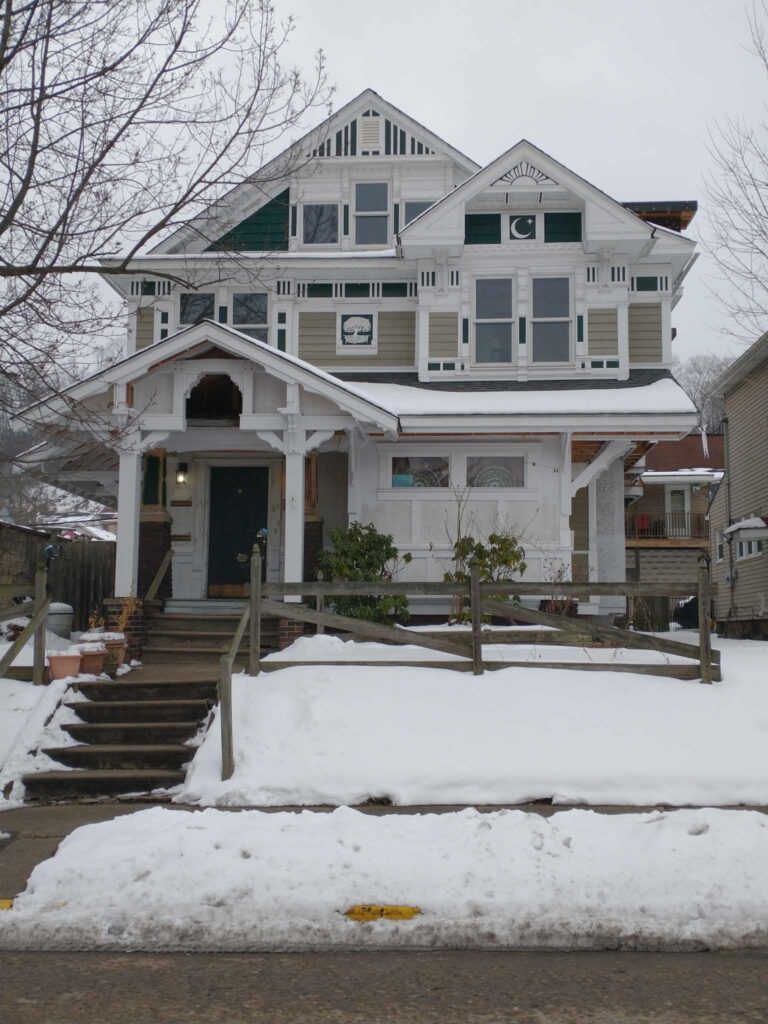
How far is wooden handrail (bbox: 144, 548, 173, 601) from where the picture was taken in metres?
14.7

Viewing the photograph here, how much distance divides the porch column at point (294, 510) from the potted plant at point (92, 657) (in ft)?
10.1

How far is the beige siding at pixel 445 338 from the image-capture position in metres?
16.3

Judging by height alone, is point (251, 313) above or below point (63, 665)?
above

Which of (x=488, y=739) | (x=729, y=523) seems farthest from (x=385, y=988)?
(x=729, y=523)

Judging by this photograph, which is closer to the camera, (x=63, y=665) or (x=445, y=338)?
(x=63, y=665)

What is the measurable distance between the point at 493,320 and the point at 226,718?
10.2 meters

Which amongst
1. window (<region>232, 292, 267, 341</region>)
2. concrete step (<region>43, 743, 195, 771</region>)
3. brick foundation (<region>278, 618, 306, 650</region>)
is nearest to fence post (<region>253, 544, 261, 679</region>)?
concrete step (<region>43, 743, 195, 771</region>)

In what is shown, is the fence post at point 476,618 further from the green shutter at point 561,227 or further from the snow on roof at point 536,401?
the green shutter at point 561,227

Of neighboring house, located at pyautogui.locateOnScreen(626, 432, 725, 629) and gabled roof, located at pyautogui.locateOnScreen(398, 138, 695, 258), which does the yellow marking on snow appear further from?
neighboring house, located at pyautogui.locateOnScreen(626, 432, 725, 629)

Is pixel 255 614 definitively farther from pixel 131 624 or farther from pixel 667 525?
pixel 667 525

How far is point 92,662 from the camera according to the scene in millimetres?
10828

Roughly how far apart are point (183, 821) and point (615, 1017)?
3.12m

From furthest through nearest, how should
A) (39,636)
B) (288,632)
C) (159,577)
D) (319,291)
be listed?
(319,291) → (159,577) → (288,632) → (39,636)

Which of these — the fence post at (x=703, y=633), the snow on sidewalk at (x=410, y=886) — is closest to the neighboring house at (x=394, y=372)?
the fence post at (x=703, y=633)
